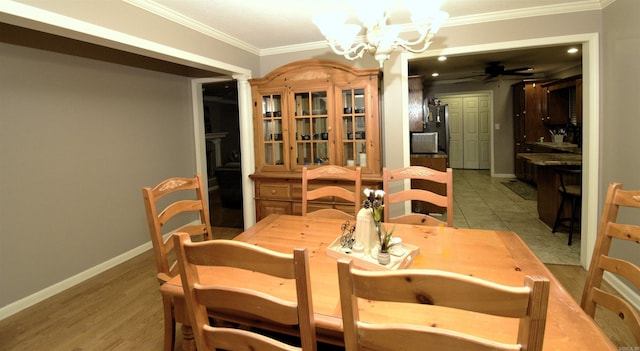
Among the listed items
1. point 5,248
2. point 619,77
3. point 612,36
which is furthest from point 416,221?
point 5,248

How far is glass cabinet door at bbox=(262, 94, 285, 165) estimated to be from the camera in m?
3.82

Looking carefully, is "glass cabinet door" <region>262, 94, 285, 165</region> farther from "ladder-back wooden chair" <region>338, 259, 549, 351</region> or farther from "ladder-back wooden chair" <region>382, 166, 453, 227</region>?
"ladder-back wooden chair" <region>338, 259, 549, 351</region>

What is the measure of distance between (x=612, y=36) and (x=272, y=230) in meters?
2.99

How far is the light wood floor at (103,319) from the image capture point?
7.30 ft

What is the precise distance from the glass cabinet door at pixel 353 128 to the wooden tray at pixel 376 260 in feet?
6.55

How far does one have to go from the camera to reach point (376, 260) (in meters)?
1.46

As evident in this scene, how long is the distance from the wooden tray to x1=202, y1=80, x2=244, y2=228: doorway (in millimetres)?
3447

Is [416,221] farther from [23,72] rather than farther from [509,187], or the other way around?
[509,187]

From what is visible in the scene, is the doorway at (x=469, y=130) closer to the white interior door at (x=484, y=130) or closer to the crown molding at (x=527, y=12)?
the white interior door at (x=484, y=130)

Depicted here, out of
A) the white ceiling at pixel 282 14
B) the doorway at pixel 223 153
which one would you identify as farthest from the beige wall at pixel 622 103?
the doorway at pixel 223 153

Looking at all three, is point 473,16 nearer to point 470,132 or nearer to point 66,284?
point 66,284

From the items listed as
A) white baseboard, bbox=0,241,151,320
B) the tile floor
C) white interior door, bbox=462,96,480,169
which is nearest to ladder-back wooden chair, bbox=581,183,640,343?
the tile floor

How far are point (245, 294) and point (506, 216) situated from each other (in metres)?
Answer: 4.83

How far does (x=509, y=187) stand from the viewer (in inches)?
272
